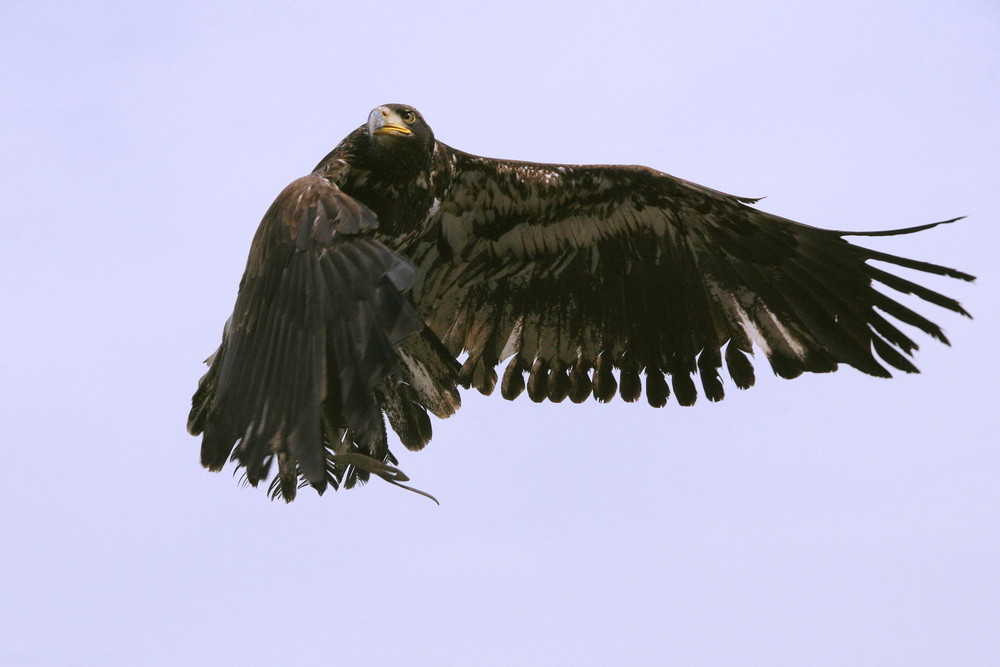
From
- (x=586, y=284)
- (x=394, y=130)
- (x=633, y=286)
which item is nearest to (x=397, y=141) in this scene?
(x=394, y=130)

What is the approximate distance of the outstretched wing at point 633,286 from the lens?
8.16m

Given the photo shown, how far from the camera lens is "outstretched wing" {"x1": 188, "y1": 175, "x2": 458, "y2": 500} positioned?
570 centimetres

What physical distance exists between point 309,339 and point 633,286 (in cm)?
304

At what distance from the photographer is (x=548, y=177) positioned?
326 inches

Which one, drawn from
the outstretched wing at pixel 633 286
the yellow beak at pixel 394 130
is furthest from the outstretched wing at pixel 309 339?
the outstretched wing at pixel 633 286

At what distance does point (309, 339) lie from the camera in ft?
19.7

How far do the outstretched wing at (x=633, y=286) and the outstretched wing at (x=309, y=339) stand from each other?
1.81m

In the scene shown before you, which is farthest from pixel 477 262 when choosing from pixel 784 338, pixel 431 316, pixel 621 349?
pixel 784 338

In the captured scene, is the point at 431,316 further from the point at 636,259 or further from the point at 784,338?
the point at 784,338

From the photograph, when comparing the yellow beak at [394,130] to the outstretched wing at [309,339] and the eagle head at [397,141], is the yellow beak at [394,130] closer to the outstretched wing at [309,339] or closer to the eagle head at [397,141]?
the eagle head at [397,141]

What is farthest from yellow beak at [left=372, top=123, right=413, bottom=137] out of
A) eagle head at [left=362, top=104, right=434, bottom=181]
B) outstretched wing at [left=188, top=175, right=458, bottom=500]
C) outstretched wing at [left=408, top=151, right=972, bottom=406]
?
outstretched wing at [left=188, top=175, right=458, bottom=500]

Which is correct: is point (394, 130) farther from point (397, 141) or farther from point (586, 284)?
point (586, 284)

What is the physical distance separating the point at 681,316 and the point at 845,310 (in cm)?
95

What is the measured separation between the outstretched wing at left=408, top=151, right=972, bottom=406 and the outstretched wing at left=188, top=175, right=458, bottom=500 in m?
1.81
